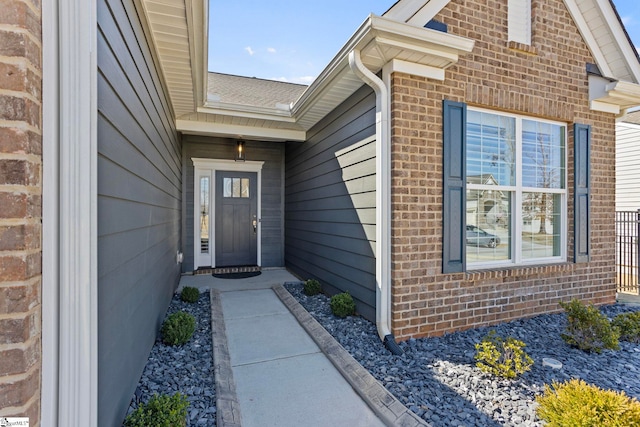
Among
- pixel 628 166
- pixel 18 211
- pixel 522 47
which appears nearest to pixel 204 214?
pixel 18 211

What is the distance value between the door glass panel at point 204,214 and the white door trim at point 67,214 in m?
5.00

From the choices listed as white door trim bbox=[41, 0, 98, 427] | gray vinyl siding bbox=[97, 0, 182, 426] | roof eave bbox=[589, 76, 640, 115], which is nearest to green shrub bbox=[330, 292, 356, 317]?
gray vinyl siding bbox=[97, 0, 182, 426]

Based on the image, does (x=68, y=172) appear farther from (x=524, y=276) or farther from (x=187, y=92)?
(x=524, y=276)

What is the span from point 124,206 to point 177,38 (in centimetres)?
169

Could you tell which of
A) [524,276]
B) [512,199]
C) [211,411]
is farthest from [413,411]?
[512,199]

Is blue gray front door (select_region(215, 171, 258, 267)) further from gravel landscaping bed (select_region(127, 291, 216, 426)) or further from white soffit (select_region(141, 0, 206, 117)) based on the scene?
gravel landscaping bed (select_region(127, 291, 216, 426))

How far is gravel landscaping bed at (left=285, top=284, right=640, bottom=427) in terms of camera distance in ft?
6.40

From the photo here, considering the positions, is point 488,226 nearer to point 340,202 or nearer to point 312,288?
point 340,202

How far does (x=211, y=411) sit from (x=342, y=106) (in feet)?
11.1

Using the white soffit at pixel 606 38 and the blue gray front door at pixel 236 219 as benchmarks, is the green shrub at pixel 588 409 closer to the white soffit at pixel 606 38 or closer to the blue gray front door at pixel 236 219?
the white soffit at pixel 606 38

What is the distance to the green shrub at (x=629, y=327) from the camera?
306 cm

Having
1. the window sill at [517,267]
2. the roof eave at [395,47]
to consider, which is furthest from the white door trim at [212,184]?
the window sill at [517,267]

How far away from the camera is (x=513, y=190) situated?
3.52 metres

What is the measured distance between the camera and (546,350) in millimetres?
2797
